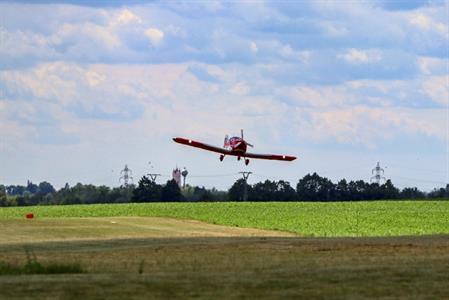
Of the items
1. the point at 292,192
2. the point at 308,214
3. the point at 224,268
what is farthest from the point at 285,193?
the point at 224,268

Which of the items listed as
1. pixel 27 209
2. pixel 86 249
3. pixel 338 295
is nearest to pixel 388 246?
pixel 86 249

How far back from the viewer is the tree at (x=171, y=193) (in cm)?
16394

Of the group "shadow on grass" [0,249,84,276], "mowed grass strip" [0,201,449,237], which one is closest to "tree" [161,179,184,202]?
"mowed grass strip" [0,201,449,237]

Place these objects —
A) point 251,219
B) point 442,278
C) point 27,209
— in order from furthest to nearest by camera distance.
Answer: point 27,209
point 251,219
point 442,278

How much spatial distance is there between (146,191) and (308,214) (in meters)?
71.4

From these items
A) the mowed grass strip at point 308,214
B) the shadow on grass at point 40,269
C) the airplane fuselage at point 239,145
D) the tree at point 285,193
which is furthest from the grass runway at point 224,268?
the tree at point 285,193

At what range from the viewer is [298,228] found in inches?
3044

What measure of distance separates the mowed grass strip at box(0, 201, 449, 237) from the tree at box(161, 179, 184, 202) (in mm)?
55123

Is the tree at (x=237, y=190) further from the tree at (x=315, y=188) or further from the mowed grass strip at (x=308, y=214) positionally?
the mowed grass strip at (x=308, y=214)

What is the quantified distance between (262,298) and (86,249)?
21.3 metres

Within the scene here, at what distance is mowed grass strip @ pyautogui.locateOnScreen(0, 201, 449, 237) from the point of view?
253 feet

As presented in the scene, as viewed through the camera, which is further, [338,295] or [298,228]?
[298,228]

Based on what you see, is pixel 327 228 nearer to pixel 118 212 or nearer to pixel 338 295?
pixel 118 212

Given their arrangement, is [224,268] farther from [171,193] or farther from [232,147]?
[171,193]
